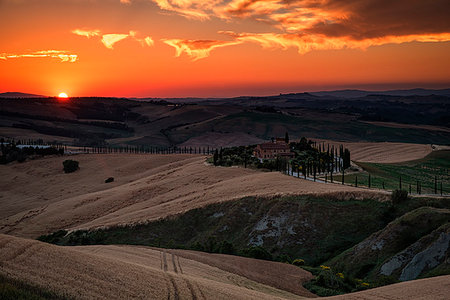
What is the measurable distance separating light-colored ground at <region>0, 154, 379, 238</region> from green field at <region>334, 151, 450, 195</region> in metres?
14.1

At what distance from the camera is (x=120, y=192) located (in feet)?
334

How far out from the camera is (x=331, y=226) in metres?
56.2

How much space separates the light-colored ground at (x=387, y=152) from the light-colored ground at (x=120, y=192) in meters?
71.9

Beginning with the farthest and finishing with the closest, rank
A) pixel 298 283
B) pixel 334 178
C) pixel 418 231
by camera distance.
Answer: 1. pixel 334 178
2. pixel 418 231
3. pixel 298 283

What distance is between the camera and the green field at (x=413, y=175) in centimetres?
7938

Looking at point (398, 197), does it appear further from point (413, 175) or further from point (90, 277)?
point (413, 175)

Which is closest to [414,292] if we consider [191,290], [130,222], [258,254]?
[191,290]

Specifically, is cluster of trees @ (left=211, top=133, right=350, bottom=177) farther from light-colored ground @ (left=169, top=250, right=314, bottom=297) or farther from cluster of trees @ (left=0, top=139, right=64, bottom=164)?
cluster of trees @ (left=0, top=139, right=64, bottom=164)

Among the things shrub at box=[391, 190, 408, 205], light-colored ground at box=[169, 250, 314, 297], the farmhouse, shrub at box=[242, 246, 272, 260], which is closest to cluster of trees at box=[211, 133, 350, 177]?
the farmhouse

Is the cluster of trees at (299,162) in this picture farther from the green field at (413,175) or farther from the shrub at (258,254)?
the shrub at (258,254)

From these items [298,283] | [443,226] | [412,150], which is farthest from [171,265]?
[412,150]

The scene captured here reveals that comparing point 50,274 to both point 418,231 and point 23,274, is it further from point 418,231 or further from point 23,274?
point 418,231

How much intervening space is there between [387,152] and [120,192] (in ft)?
375

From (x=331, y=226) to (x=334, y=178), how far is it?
1283 inches
